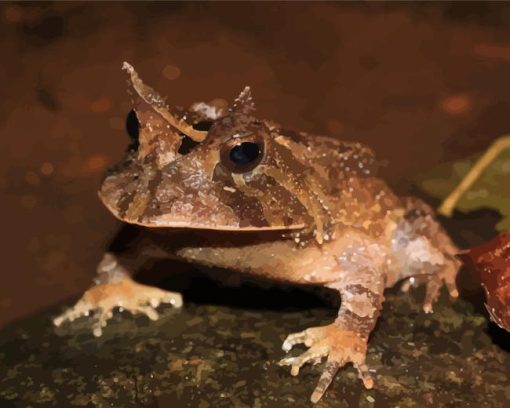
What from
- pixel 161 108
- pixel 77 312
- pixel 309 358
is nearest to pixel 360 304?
pixel 309 358

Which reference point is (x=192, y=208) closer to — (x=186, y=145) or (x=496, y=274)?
(x=186, y=145)

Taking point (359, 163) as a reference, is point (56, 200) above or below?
below

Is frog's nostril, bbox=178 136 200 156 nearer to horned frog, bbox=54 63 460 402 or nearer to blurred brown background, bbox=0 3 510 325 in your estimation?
horned frog, bbox=54 63 460 402

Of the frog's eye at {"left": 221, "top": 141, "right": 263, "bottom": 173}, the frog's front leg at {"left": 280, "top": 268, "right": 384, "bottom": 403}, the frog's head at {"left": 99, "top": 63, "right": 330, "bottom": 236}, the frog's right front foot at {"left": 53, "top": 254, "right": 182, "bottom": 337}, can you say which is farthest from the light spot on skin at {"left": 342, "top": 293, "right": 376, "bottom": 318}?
the frog's right front foot at {"left": 53, "top": 254, "right": 182, "bottom": 337}

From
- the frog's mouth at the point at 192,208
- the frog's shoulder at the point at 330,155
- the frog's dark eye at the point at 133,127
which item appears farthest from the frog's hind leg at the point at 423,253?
the frog's dark eye at the point at 133,127

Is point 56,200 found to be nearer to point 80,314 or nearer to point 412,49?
point 80,314

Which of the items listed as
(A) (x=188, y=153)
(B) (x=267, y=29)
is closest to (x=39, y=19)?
(B) (x=267, y=29)
